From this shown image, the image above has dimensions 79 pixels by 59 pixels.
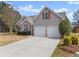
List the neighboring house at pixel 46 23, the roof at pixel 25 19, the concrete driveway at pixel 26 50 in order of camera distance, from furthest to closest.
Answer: the roof at pixel 25 19 → the neighboring house at pixel 46 23 → the concrete driveway at pixel 26 50

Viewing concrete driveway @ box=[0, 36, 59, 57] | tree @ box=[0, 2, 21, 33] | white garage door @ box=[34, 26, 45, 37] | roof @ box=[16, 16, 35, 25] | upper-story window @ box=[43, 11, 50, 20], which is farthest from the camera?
roof @ box=[16, 16, 35, 25]

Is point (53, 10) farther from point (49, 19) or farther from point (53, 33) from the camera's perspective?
point (53, 33)

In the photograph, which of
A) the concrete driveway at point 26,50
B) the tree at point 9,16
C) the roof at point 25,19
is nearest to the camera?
the concrete driveway at point 26,50

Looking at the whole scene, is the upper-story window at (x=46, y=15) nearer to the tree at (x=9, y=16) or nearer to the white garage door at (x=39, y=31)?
the white garage door at (x=39, y=31)

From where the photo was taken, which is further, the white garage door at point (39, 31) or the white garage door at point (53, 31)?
the white garage door at point (39, 31)

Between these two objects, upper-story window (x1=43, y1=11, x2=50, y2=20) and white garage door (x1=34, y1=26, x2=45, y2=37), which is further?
upper-story window (x1=43, y1=11, x2=50, y2=20)

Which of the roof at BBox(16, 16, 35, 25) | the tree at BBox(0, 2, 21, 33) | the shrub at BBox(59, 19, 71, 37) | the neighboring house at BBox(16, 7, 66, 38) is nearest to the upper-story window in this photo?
the neighboring house at BBox(16, 7, 66, 38)

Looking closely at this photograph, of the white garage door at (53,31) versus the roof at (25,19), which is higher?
the roof at (25,19)

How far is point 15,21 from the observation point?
33.7m

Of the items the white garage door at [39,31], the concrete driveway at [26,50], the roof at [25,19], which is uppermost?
the roof at [25,19]

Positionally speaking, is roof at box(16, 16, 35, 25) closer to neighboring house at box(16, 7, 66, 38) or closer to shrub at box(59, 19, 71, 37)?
neighboring house at box(16, 7, 66, 38)

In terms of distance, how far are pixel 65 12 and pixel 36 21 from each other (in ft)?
15.5

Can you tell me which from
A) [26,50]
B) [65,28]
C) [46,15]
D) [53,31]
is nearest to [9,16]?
[46,15]

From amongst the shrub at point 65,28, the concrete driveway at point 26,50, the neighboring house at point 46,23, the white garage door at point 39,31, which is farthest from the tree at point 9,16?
the concrete driveway at point 26,50
